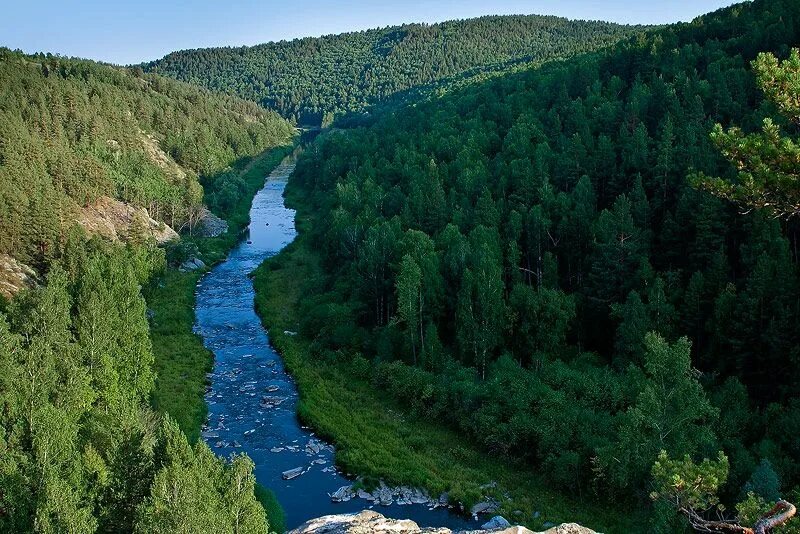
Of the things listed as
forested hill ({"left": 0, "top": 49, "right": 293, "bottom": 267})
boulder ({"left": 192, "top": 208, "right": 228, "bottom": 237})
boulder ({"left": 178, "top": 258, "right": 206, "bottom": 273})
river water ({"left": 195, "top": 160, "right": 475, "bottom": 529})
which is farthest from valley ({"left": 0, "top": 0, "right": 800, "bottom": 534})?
boulder ({"left": 192, "top": 208, "right": 228, "bottom": 237})

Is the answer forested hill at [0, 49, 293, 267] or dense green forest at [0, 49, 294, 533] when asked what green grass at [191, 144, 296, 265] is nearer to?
forested hill at [0, 49, 293, 267]

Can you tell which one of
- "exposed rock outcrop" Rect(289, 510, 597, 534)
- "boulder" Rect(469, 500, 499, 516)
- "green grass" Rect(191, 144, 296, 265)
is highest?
"green grass" Rect(191, 144, 296, 265)

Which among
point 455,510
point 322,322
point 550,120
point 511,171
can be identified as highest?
point 550,120

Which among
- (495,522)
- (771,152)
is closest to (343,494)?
(495,522)

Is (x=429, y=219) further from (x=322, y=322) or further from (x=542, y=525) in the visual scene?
(x=542, y=525)

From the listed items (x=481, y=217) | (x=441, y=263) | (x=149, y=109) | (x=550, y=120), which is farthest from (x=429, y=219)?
(x=149, y=109)

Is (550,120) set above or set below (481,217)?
above

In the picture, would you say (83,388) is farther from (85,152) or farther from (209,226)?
(85,152)
